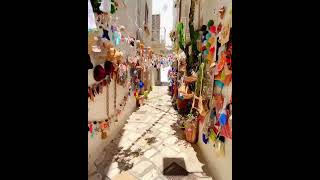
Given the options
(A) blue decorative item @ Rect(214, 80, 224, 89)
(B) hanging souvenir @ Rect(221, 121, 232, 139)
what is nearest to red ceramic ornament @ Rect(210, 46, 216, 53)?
(A) blue decorative item @ Rect(214, 80, 224, 89)

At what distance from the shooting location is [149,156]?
16.6 ft

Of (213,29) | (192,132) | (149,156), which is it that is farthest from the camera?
(192,132)

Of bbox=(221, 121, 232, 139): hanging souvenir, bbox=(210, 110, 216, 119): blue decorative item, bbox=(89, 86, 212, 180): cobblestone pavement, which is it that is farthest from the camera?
bbox=(89, 86, 212, 180): cobblestone pavement

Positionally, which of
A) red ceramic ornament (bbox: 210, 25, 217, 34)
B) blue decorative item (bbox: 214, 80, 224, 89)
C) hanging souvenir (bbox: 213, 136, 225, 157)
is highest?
red ceramic ornament (bbox: 210, 25, 217, 34)

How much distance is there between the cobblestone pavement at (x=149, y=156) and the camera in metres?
4.19

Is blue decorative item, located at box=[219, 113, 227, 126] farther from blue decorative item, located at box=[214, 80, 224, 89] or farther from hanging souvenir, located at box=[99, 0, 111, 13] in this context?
hanging souvenir, located at box=[99, 0, 111, 13]

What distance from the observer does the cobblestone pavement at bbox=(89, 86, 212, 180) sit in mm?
4188

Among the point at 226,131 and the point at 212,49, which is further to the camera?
the point at 212,49

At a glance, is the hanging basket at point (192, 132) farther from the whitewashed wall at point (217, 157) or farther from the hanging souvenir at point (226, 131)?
the hanging souvenir at point (226, 131)

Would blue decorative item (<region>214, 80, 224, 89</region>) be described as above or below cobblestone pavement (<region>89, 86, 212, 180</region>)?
above

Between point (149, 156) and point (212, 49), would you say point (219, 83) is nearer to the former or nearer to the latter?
point (212, 49)

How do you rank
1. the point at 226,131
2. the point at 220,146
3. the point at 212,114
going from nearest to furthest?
1. the point at 226,131
2. the point at 220,146
3. the point at 212,114

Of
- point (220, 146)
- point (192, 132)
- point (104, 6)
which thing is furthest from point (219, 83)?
point (104, 6)
